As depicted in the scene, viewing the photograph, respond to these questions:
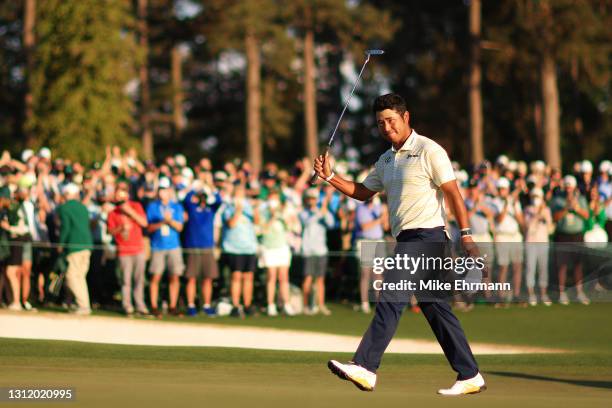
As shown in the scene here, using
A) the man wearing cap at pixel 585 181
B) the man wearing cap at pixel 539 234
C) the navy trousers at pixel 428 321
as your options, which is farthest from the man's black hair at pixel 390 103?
the man wearing cap at pixel 585 181

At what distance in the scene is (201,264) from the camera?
65.4 ft

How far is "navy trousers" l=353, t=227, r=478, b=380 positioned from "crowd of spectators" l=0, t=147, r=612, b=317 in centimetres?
851

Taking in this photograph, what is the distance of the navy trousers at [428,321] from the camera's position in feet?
31.3

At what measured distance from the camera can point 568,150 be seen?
55719 millimetres

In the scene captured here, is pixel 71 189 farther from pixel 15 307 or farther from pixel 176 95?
pixel 176 95

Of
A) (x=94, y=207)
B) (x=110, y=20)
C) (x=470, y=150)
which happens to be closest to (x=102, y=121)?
(x=110, y=20)

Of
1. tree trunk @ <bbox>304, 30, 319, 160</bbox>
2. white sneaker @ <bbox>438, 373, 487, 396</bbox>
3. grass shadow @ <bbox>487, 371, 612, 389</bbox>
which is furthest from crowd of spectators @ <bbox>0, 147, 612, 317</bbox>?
tree trunk @ <bbox>304, 30, 319, 160</bbox>

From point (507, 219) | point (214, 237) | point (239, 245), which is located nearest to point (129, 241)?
point (214, 237)

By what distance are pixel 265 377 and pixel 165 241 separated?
8520mm

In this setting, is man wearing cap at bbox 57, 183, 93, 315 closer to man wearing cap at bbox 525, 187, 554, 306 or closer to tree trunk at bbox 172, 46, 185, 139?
man wearing cap at bbox 525, 187, 554, 306

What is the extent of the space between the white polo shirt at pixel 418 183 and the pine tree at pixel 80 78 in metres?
26.4

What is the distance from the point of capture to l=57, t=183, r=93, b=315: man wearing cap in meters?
19.2

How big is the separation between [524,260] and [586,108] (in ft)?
125

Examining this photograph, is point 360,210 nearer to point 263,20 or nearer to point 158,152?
point 263,20
